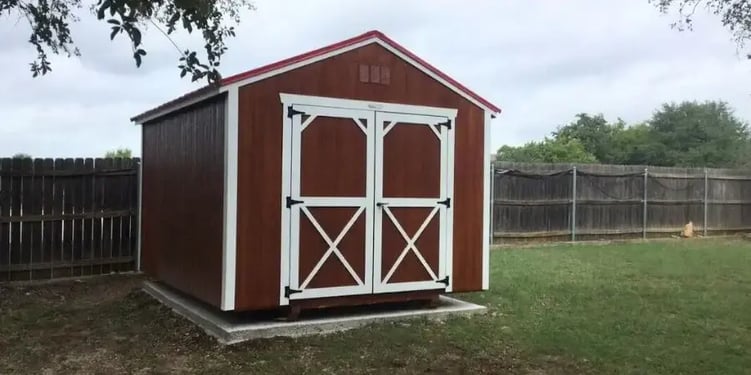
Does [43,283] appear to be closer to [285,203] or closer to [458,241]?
[285,203]

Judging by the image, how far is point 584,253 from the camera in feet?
41.8

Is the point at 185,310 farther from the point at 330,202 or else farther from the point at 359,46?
the point at 359,46

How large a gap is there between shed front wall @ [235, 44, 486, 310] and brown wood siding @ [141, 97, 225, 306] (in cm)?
25

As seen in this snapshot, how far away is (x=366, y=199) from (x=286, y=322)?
143 centimetres

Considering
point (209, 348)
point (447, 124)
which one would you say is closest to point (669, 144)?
point (447, 124)

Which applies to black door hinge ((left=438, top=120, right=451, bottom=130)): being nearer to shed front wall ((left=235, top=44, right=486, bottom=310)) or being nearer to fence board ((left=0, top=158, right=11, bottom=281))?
shed front wall ((left=235, top=44, right=486, bottom=310))

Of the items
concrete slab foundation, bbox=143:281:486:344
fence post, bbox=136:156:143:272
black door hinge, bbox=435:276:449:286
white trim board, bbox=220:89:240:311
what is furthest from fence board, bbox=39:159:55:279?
black door hinge, bbox=435:276:449:286

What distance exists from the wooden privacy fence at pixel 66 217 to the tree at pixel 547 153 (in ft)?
70.4

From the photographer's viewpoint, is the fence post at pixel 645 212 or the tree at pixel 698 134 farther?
the tree at pixel 698 134

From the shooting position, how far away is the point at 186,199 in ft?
24.2

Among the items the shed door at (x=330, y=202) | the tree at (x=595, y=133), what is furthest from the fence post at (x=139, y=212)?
the tree at (x=595, y=133)

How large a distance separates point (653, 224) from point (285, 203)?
39.1 feet

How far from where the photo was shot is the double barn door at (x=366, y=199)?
649 cm

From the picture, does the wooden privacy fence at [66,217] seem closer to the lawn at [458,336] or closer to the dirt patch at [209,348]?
the lawn at [458,336]
